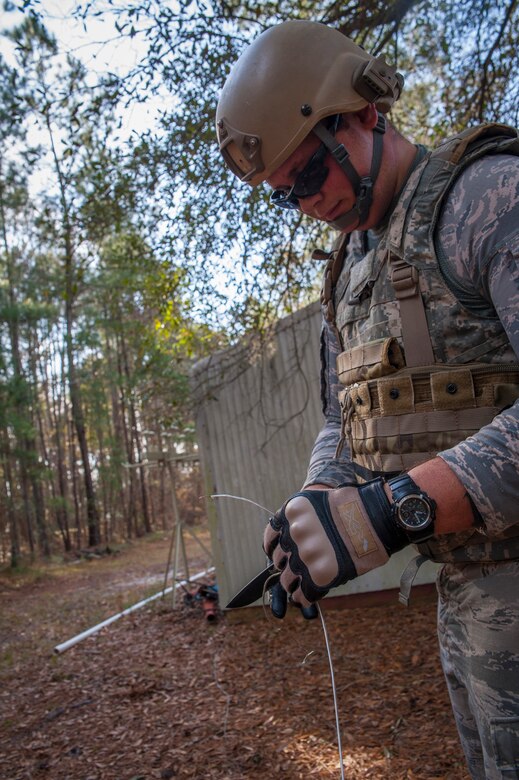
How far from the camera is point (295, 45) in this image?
5.74ft

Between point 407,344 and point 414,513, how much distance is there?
0.48m

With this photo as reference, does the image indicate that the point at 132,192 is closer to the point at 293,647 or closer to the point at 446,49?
the point at 446,49

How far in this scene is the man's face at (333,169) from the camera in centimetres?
163

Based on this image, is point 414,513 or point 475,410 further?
point 475,410

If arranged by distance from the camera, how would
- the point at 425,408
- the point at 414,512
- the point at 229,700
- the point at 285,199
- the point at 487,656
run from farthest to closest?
the point at 229,700 → the point at 285,199 → the point at 425,408 → the point at 487,656 → the point at 414,512

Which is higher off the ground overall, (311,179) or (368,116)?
(368,116)

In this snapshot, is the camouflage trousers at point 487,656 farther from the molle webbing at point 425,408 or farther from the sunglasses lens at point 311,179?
the sunglasses lens at point 311,179

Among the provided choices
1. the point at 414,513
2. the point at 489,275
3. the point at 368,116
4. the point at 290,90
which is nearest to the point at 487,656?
the point at 414,513

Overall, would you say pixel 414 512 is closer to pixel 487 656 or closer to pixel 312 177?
pixel 487 656

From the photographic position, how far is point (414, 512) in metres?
1.19

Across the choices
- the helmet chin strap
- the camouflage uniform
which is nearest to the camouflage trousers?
the camouflage uniform

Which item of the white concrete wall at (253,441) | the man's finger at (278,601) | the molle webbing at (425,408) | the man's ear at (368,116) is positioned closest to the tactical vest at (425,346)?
the molle webbing at (425,408)

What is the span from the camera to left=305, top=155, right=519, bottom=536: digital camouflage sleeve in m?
1.18

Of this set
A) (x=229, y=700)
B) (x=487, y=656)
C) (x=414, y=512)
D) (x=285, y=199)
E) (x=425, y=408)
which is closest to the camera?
(x=414, y=512)
